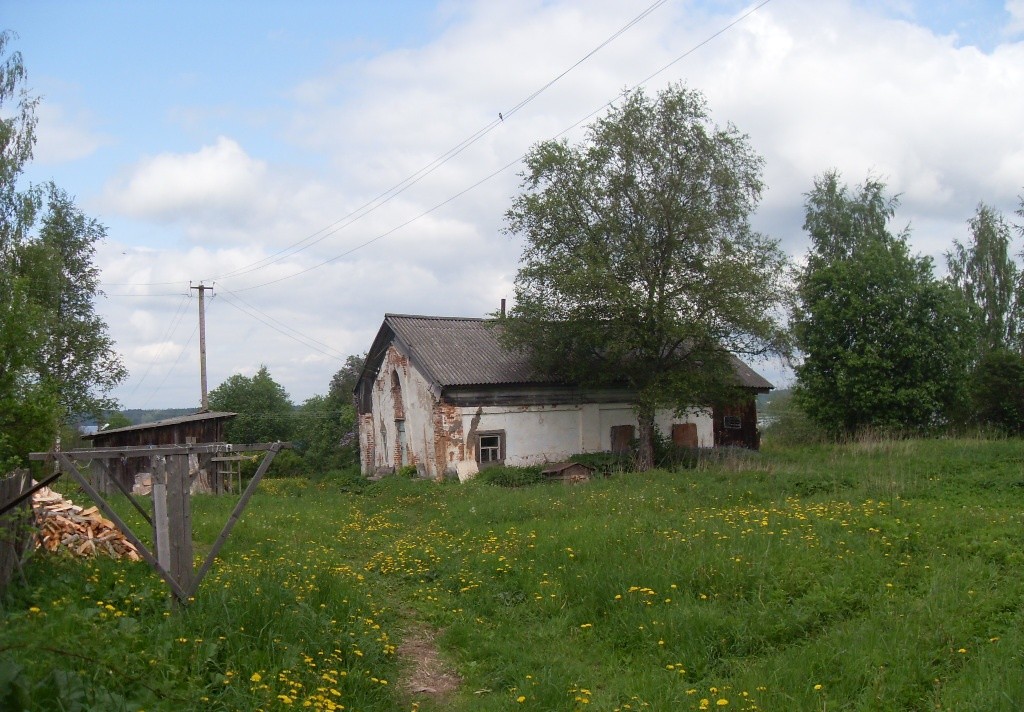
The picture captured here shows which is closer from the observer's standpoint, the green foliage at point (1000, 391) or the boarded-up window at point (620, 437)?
the boarded-up window at point (620, 437)

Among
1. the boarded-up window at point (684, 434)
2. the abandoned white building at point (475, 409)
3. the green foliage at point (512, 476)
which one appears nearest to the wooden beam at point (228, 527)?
the green foliage at point (512, 476)

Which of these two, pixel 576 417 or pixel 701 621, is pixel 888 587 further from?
pixel 576 417

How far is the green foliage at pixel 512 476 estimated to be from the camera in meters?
20.2

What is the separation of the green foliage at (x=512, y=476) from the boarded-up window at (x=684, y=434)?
7.19 m

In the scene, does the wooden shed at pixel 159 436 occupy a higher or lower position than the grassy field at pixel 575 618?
higher

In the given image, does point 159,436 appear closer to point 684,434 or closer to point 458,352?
point 458,352

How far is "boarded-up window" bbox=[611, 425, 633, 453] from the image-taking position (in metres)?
24.8

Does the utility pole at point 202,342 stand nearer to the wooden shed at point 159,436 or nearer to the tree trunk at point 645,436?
the wooden shed at point 159,436

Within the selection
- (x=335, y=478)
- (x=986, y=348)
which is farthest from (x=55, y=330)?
(x=986, y=348)

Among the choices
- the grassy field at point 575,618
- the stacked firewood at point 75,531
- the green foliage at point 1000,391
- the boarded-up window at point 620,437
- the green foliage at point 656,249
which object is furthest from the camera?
the green foliage at point 1000,391

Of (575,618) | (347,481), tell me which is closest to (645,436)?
(347,481)

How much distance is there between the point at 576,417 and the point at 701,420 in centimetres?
570

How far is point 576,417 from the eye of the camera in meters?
24.2

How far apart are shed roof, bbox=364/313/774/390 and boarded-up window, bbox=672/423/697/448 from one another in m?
2.67
